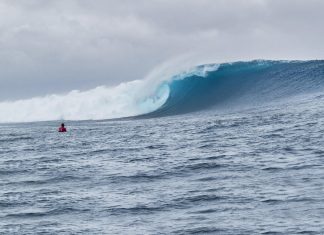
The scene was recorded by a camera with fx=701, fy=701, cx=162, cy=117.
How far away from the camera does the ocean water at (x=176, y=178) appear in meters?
14.2

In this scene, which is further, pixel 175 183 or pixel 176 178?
pixel 176 178

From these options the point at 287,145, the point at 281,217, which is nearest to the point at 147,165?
the point at 287,145

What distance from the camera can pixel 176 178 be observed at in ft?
62.4

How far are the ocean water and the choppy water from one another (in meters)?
0.03

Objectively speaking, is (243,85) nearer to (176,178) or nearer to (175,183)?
(176,178)

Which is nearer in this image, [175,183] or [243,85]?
[175,183]

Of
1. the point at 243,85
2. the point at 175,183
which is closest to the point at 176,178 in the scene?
the point at 175,183

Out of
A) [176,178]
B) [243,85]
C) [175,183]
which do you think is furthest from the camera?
[243,85]

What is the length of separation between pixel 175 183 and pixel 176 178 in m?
0.74

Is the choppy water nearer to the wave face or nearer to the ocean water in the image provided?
the ocean water

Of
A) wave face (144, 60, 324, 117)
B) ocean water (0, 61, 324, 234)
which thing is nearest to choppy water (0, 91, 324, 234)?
ocean water (0, 61, 324, 234)

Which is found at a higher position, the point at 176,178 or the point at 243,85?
the point at 243,85

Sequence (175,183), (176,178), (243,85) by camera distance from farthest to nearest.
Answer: (243,85) < (176,178) < (175,183)

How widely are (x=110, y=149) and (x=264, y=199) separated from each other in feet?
40.6
